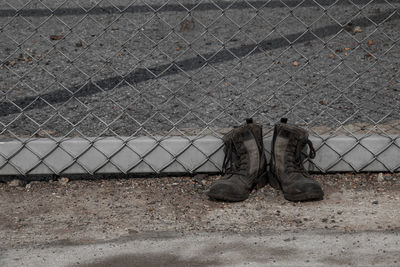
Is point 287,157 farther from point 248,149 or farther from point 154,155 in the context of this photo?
point 154,155

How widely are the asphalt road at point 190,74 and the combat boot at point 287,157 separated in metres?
0.50

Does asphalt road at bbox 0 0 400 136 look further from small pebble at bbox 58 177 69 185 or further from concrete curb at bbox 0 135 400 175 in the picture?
small pebble at bbox 58 177 69 185

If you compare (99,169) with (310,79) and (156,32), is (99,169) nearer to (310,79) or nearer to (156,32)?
(310,79)

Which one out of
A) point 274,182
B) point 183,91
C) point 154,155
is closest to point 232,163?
point 274,182

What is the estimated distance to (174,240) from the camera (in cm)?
284

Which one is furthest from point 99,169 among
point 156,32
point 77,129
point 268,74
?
point 156,32

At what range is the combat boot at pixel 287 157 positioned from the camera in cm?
324

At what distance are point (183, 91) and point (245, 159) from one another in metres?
1.37

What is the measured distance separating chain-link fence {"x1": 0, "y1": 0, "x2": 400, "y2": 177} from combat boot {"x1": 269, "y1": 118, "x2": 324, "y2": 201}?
6.1 inches

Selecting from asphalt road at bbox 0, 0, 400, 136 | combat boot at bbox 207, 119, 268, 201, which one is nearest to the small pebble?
asphalt road at bbox 0, 0, 400, 136

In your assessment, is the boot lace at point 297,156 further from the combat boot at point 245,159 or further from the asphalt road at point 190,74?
the asphalt road at point 190,74

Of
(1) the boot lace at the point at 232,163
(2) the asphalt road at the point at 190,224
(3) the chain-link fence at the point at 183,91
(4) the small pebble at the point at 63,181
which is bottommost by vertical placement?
(2) the asphalt road at the point at 190,224

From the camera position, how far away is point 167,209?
3.15 metres

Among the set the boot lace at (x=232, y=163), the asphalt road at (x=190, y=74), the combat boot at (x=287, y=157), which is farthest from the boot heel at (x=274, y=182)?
the asphalt road at (x=190, y=74)
